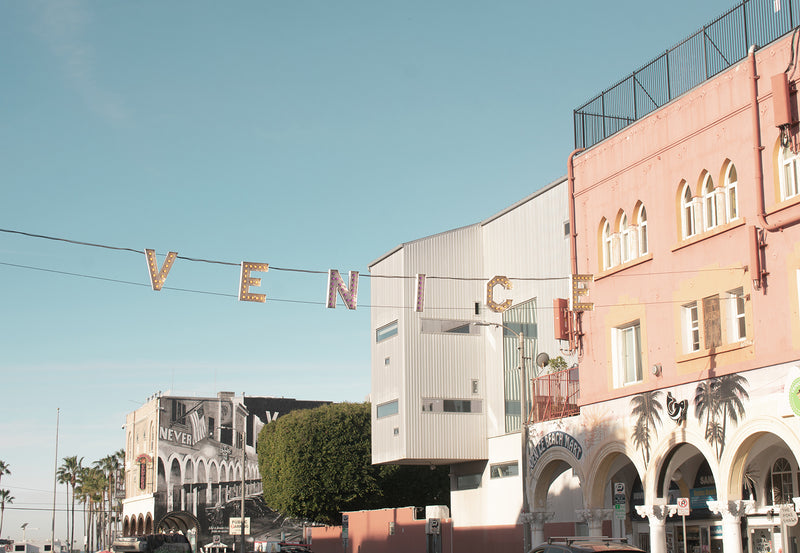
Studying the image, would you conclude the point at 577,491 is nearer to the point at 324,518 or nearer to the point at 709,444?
the point at 709,444

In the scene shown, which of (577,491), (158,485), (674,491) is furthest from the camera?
(158,485)

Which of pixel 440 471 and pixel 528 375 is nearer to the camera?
pixel 528 375

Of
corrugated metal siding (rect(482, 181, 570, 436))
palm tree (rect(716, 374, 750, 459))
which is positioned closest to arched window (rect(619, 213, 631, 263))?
palm tree (rect(716, 374, 750, 459))

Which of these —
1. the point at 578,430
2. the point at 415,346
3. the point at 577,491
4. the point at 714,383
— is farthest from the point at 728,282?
the point at 415,346

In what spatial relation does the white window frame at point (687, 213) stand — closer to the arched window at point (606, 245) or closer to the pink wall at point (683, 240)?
the pink wall at point (683, 240)

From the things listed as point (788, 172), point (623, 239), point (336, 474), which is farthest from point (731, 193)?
point (336, 474)

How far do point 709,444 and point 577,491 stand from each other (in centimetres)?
1160

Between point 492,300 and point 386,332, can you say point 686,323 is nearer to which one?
point 492,300

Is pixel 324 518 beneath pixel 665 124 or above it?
beneath

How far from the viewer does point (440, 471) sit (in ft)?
193

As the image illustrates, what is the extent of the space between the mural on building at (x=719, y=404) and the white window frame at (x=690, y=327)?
3.60ft

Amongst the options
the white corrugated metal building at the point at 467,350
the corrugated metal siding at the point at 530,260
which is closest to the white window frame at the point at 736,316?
the corrugated metal siding at the point at 530,260

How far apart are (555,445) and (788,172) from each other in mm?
11650

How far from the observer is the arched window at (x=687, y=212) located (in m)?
23.4
